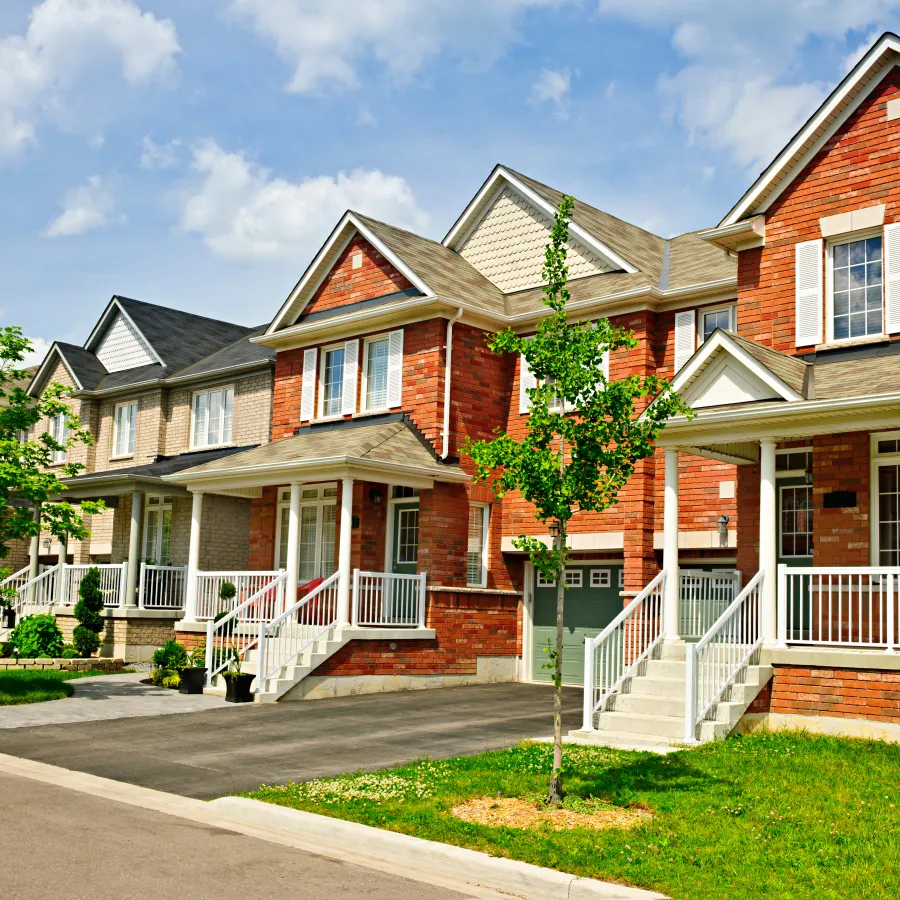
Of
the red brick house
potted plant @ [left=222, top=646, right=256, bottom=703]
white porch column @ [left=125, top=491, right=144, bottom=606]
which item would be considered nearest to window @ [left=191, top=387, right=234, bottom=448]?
white porch column @ [left=125, top=491, right=144, bottom=606]

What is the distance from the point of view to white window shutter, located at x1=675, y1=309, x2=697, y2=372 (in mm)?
20000

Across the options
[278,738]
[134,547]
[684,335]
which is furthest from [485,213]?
[278,738]

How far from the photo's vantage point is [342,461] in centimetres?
Result: 1933

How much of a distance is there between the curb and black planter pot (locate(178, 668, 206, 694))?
9313 millimetres

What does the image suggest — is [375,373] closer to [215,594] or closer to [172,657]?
[215,594]

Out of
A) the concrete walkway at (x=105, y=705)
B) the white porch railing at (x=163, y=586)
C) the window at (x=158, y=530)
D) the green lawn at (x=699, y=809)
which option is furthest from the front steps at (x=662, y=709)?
the window at (x=158, y=530)

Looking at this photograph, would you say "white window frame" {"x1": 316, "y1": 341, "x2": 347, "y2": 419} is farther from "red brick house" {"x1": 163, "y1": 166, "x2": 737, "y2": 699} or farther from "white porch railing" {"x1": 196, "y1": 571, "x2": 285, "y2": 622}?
"white porch railing" {"x1": 196, "y1": 571, "x2": 285, "y2": 622}

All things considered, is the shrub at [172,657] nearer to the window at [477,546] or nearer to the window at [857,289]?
the window at [477,546]

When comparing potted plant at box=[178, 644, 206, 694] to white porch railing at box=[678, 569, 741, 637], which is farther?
potted plant at box=[178, 644, 206, 694]

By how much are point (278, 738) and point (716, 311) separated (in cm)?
1101

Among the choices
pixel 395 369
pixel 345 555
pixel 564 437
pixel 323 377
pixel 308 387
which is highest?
pixel 323 377

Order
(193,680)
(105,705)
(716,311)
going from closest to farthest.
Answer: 1. (105,705)
2. (193,680)
3. (716,311)

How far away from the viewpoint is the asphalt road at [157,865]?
718 cm

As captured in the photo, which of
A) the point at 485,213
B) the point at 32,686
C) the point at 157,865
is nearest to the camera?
the point at 157,865
